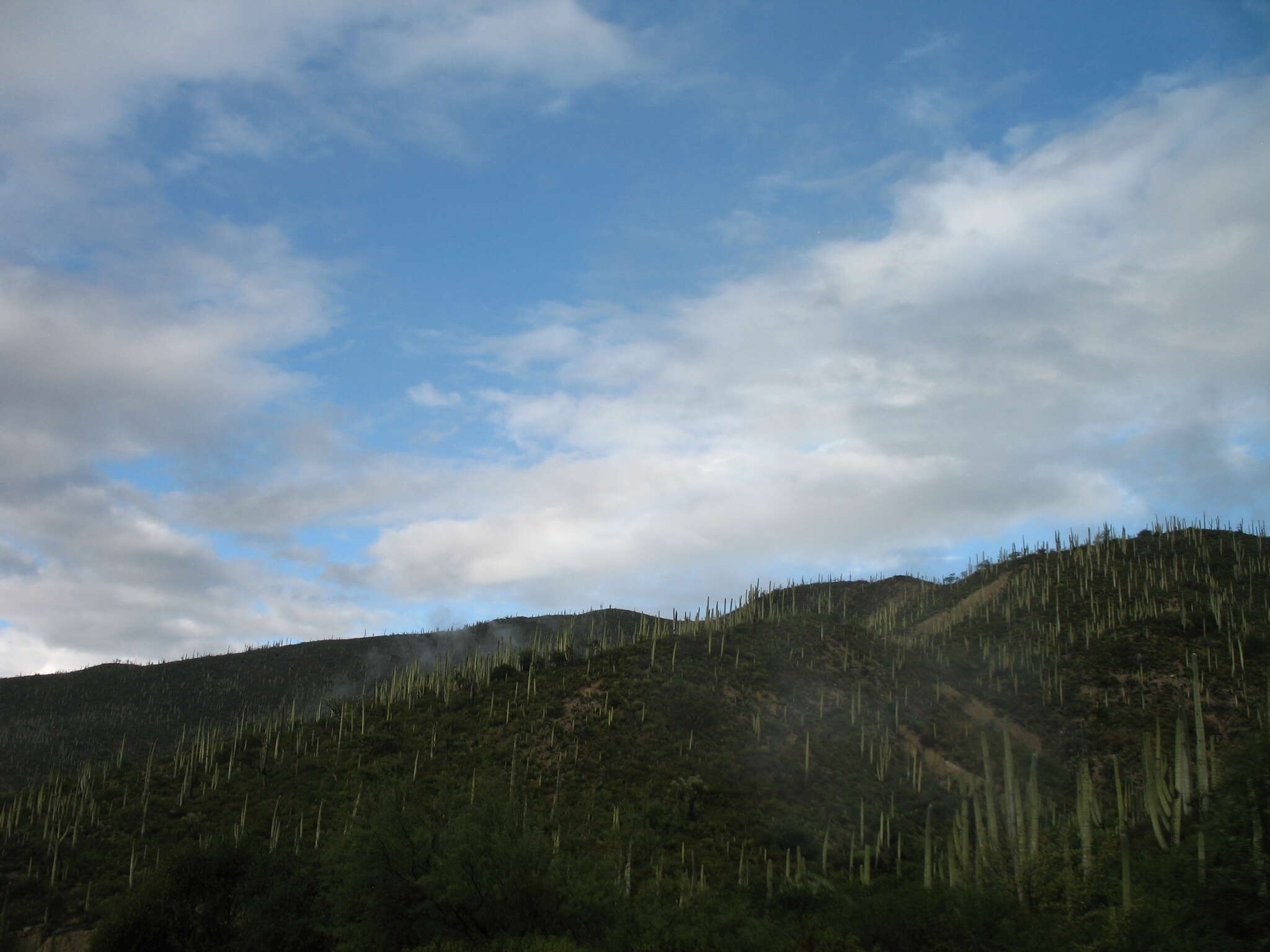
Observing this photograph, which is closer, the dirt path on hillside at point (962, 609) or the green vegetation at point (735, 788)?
the green vegetation at point (735, 788)

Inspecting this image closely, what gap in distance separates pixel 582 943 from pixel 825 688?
102 feet

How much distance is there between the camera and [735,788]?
43.8 m

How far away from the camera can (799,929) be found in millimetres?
25484

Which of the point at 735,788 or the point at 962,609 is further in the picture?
the point at 962,609

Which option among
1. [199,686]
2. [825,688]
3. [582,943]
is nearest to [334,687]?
[199,686]

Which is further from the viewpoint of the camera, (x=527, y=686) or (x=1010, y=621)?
(x=1010, y=621)

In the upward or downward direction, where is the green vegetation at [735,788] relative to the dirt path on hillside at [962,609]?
downward

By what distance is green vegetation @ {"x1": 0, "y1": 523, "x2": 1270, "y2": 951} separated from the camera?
25.1 m

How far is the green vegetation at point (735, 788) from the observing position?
2514cm

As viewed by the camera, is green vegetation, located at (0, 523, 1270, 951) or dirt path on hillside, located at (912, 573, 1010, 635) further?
dirt path on hillside, located at (912, 573, 1010, 635)

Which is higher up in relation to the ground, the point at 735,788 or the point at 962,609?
the point at 962,609

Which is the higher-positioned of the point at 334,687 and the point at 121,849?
the point at 334,687

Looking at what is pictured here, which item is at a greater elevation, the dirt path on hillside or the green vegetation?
the dirt path on hillside

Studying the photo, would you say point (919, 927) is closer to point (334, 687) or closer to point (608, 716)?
point (608, 716)
